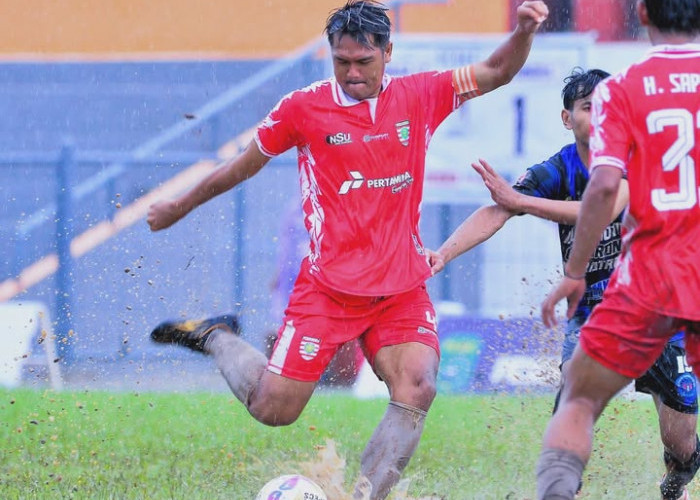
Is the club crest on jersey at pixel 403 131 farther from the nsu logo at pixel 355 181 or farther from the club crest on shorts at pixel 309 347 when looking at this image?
the club crest on shorts at pixel 309 347

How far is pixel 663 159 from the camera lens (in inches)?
157

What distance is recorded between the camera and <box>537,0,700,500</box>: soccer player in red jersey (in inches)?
156

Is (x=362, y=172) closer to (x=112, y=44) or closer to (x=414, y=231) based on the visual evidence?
(x=414, y=231)

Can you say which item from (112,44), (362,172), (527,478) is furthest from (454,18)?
(362,172)

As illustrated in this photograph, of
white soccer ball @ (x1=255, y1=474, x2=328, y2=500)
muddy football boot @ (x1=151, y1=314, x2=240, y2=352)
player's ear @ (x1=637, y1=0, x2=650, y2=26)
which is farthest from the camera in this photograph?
muddy football boot @ (x1=151, y1=314, x2=240, y2=352)

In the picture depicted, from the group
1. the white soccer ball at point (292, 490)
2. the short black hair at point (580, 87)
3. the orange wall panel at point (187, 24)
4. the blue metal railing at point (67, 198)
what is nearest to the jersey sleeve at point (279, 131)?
the short black hair at point (580, 87)

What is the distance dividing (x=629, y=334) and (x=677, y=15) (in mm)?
1084

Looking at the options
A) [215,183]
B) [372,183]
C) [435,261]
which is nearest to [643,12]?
[372,183]

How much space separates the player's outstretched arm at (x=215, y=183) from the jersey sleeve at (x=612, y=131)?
189cm

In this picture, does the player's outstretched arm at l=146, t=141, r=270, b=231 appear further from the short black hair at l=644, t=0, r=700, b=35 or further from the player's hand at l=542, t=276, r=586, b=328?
the short black hair at l=644, t=0, r=700, b=35

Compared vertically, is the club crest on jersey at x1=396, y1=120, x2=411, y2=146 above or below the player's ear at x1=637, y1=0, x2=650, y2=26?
below

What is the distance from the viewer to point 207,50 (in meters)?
14.5

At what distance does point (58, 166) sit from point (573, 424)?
8397 mm

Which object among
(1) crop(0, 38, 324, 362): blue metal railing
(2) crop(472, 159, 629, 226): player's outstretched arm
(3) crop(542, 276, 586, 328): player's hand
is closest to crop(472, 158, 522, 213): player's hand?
(2) crop(472, 159, 629, 226): player's outstretched arm
